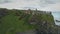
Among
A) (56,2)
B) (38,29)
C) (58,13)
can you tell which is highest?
(56,2)

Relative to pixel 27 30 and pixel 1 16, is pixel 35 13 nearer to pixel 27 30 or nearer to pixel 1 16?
pixel 27 30

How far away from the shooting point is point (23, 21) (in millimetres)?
1296

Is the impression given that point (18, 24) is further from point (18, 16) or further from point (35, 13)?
point (35, 13)

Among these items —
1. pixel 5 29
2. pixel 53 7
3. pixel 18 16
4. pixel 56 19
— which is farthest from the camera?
pixel 53 7

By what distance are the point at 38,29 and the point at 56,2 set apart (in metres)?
0.57

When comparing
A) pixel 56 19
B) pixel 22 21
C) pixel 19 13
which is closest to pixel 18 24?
pixel 22 21

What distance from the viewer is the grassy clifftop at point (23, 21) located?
1243 millimetres

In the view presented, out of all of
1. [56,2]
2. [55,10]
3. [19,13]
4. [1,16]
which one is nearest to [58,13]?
[55,10]

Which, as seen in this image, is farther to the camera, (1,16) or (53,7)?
(53,7)

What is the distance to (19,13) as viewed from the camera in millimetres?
1392

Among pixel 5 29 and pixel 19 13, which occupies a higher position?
pixel 19 13

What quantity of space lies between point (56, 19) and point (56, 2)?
300 mm

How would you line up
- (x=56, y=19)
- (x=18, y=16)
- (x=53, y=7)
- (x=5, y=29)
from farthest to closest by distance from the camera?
(x=53, y=7), (x=56, y=19), (x=18, y=16), (x=5, y=29)

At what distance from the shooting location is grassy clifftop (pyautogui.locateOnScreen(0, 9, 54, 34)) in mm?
1243
